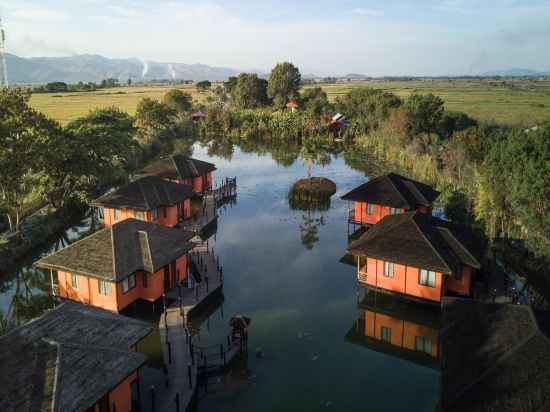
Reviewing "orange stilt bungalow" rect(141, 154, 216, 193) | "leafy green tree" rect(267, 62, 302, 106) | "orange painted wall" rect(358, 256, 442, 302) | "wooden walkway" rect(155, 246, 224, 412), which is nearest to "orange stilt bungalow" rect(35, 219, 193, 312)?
"wooden walkway" rect(155, 246, 224, 412)

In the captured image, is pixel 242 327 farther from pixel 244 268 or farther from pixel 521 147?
pixel 521 147

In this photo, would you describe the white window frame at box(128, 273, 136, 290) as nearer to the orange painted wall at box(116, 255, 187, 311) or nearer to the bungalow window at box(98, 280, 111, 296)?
the orange painted wall at box(116, 255, 187, 311)

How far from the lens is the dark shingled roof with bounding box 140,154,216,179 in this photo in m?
48.4

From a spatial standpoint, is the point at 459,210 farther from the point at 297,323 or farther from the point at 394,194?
the point at 297,323

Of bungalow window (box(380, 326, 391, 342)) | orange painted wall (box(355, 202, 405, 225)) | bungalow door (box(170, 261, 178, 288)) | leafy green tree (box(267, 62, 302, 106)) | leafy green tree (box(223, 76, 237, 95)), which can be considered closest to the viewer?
bungalow window (box(380, 326, 391, 342))

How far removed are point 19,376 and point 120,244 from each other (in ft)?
40.4

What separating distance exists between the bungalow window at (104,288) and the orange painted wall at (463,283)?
18.8 m

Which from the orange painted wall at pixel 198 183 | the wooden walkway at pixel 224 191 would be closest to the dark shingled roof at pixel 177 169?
the orange painted wall at pixel 198 183

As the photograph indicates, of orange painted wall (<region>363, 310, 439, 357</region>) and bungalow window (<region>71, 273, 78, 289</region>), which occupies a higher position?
bungalow window (<region>71, 273, 78, 289</region>)

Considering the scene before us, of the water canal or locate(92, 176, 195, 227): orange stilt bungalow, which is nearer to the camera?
the water canal

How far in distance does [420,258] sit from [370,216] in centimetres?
1430

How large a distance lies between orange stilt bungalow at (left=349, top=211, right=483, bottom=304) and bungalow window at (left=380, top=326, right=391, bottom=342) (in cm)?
256

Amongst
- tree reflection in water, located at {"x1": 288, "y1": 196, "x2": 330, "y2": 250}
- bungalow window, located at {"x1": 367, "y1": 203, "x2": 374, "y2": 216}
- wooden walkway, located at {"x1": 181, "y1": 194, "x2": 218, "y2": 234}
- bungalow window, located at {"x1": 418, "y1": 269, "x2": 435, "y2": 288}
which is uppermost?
bungalow window, located at {"x1": 367, "y1": 203, "x2": 374, "y2": 216}

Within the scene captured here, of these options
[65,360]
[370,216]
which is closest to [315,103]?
[370,216]
